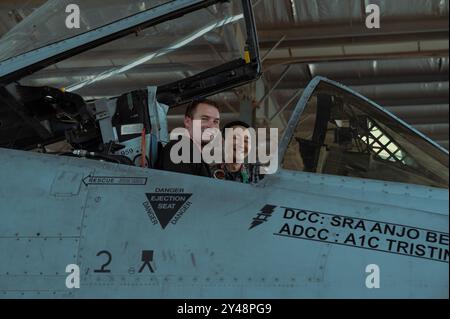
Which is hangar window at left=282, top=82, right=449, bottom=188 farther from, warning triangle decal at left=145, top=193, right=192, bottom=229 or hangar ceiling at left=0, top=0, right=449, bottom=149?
hangar ceiling at left=0, top=0, right=449, bottom=149

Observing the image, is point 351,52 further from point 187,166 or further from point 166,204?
point 166,204

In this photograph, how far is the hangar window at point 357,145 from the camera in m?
3.72

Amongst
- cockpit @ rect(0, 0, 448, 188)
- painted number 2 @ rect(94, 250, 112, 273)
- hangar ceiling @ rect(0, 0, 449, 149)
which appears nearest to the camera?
painted number 2 @ rect(94, 250, 112, 273)

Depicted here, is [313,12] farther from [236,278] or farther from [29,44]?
[236,278]

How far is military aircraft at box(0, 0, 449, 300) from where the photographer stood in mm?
3232

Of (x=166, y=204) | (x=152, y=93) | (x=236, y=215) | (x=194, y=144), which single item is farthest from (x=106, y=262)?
(x=152, y=93)

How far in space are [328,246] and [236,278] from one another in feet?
1.56

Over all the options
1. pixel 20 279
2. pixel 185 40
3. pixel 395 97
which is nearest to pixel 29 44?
pixel 185 40

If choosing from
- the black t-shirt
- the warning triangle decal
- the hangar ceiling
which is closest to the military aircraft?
the warning triangle decal

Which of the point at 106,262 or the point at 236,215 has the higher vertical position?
the point at 236,215

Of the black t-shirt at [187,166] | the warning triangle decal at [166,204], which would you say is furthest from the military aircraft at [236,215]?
the black t-shirt at [187,166]

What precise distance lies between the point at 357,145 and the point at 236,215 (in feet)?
2.88

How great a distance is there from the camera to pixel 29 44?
14.7ft

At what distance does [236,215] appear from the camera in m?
3.47
